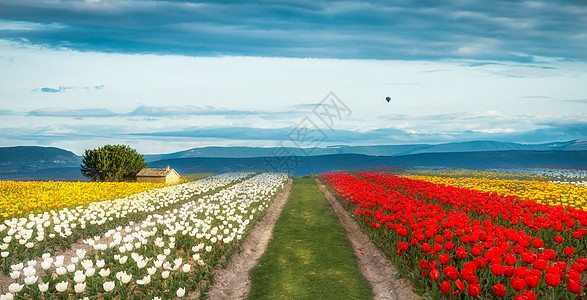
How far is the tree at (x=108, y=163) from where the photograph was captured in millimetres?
53344

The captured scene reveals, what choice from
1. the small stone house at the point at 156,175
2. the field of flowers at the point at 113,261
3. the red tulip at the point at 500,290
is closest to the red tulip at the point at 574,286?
the red tulip at the point at 500,290

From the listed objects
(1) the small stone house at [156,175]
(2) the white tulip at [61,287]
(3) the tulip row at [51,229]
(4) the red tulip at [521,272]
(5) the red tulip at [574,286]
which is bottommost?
(1) the small stone house at [156,175]

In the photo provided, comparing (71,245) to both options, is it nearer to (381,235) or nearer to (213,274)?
(213,274)

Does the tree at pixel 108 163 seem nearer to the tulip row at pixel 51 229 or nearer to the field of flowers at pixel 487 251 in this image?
the tulip row at pixel 51 229

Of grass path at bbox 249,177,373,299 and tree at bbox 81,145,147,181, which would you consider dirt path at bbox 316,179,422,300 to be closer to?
grass path at bbox 249,177,373,299

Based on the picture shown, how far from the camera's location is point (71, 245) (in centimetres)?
1483

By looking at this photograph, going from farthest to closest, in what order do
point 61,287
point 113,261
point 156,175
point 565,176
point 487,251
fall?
point 565,176
point 156,175
point 113,261
point 487,251
point 61,287

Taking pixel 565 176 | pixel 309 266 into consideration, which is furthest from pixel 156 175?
pixel 565 176

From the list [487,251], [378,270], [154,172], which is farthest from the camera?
[154,172]

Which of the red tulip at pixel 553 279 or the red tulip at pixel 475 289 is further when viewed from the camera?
the red tulip at pixel 475 289

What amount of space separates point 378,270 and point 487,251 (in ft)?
17.1

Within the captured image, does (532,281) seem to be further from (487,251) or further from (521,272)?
(487,251)

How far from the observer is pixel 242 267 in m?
13.8

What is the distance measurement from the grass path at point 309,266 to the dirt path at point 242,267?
0.32m
